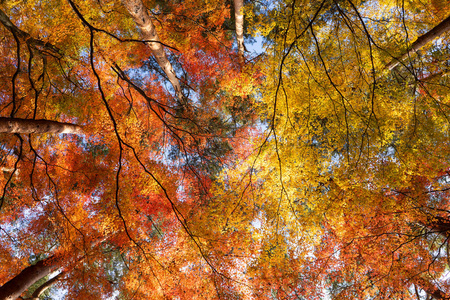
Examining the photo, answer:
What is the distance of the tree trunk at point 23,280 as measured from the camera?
4.68 meters

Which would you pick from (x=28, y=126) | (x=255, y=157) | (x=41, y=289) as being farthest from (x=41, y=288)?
(x=255, y=157)

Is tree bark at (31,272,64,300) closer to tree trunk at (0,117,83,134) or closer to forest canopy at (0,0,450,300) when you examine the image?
forest canopy at (0,0,450,300)

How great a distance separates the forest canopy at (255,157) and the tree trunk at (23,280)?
40 millimetres

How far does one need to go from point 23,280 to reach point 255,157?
6330 mm

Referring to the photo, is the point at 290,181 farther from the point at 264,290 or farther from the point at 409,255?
the point at 409,255

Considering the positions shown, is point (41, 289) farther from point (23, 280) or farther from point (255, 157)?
point (255, 157)

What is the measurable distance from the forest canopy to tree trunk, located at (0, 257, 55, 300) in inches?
1.6

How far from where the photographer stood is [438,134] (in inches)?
174

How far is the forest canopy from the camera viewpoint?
3.97 meters

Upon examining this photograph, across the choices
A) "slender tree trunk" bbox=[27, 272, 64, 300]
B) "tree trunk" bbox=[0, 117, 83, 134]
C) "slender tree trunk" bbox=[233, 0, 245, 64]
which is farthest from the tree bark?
"slender tree trunk" bbox=[233, 0, 245, 64]

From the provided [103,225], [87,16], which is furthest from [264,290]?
[87,16]

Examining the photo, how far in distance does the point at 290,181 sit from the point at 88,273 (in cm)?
701

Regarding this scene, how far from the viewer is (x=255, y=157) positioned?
4.94 meters

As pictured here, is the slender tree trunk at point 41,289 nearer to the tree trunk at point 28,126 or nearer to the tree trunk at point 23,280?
the tree trunk at point 23,280
